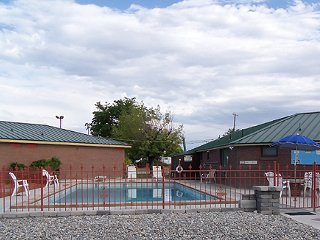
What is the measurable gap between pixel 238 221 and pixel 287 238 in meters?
2.09

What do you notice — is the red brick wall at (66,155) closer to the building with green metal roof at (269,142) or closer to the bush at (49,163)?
the bush at (49,163)

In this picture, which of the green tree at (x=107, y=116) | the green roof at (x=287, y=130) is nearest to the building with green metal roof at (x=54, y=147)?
the green roof at (x=287, y=130)

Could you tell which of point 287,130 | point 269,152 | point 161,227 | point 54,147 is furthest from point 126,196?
point 54,147

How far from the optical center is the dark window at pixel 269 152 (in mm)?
22062

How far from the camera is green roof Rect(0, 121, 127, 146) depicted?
25.2 metres

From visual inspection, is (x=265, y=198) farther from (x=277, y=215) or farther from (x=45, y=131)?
(x=45, y=131)

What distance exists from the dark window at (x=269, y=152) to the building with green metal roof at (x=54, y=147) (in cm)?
1063

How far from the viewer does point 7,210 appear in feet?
42.7

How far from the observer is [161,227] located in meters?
10.2

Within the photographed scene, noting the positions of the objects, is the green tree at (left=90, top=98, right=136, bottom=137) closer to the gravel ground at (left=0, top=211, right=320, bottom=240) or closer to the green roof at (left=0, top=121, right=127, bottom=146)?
the green roof at (left=0, top=121, right=127, bottom=146)

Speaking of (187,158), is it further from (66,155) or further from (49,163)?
(49,163)

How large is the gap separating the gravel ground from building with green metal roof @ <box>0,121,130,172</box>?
13.4 meters

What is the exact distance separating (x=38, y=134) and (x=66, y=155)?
7.16 feet

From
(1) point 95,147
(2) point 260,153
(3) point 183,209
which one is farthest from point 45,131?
(3) point 183,209
